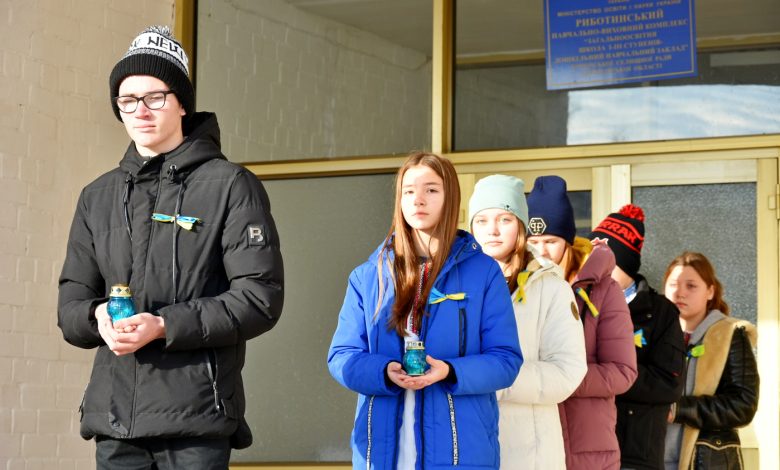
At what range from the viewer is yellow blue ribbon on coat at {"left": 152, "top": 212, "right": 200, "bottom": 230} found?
342 centimetres

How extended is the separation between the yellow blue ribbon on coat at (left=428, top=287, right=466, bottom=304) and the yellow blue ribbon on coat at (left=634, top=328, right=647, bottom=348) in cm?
166

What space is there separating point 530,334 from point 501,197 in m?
0.46

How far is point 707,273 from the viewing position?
609 centimetres

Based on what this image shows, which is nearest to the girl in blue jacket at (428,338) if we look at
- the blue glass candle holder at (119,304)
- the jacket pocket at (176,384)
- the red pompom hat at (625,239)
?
the jacket pocket at (176,384)

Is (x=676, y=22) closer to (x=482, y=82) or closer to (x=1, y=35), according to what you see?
(x=482, y=82)

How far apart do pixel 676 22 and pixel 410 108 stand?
1.49m

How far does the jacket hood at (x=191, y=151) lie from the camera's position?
352 cm

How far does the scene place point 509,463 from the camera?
402 cm

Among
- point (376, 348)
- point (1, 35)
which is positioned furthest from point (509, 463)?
point (1, 35)

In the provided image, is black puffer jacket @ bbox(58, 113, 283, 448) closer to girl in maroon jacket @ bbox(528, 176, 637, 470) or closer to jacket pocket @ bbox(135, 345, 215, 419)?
jacket pocket @ bbox(135, 345, 215, 419)

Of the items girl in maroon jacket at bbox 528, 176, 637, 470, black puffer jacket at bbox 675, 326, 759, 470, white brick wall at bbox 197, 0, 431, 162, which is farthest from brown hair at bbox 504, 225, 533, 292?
white brick wall at bbox 197, 0, 431, 162

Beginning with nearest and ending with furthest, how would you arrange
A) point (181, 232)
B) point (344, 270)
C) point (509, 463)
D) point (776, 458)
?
point (181, 232), point (509, 463), point (776, 458), point (344, 270)

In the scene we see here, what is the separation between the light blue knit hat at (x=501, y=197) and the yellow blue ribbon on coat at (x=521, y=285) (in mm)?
209

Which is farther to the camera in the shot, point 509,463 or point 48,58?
point 48,58
